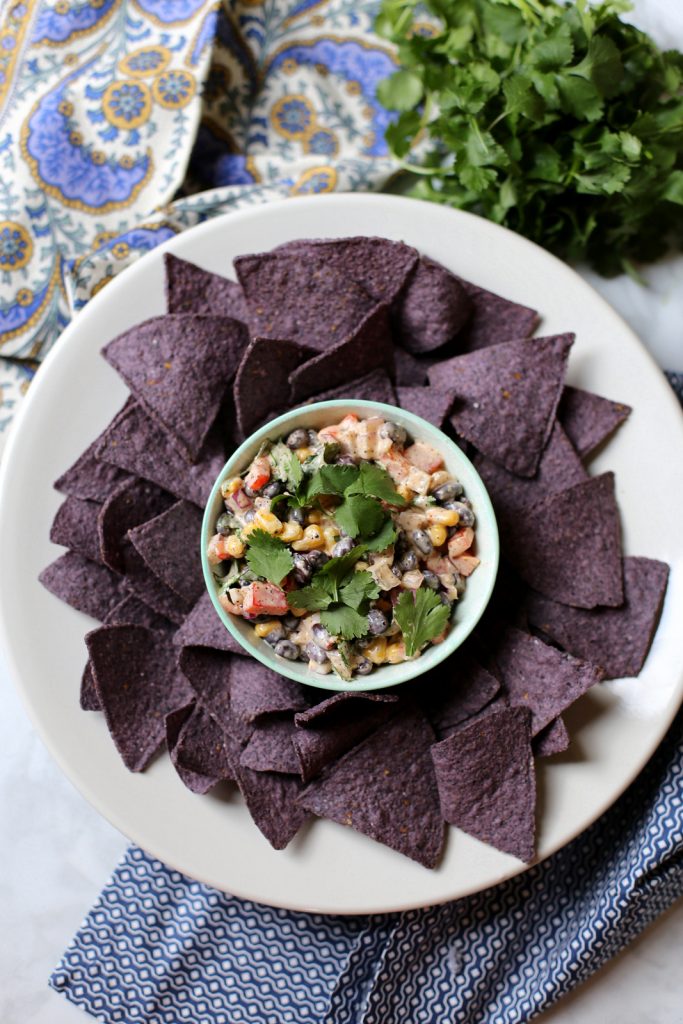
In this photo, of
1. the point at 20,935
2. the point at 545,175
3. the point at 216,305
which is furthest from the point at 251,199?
the point at 20,935

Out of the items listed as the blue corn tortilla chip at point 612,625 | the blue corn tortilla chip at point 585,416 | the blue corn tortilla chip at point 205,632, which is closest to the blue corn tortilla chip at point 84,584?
the blue corn tortilla chip at point 205,632

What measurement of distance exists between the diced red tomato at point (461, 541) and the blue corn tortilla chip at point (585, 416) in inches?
19.0

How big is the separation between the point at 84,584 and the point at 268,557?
2.13 ft

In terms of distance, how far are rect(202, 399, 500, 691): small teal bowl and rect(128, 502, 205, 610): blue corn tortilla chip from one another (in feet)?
0.63

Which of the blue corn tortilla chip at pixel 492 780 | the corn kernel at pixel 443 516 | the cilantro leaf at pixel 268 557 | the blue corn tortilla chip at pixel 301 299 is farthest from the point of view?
the blue corn tortilla chip at pixel 301 299

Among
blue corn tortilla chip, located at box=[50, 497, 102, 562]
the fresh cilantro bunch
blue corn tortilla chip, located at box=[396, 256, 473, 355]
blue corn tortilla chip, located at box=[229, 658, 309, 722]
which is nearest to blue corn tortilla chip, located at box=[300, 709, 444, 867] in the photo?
blue corn tortilla chip, located at box=[229, 658, 309, 722]

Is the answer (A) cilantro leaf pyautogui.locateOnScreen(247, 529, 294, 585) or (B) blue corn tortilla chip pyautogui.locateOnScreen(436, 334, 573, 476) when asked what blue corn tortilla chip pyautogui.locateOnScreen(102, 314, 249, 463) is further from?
(B) blue corn tortilla chip pyautogui.locateOnScreen(436, 334, 573, 476)

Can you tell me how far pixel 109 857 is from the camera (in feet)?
10.8

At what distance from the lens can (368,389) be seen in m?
2.66

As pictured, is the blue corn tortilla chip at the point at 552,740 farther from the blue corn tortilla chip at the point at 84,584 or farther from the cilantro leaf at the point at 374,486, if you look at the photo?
the blue corn tortilla chip at the point at 84,584

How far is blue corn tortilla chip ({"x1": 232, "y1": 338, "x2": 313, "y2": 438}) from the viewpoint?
2555 mm

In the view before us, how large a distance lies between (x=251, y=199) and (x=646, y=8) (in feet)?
4.51

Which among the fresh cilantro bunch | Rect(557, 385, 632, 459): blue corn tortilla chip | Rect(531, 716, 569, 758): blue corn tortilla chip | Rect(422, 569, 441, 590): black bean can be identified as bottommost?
Rect(531, 716, 569, 758): blue corn tortilla chip

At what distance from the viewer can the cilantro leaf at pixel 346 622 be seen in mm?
2328
